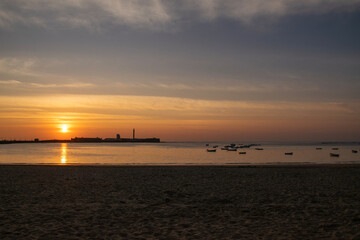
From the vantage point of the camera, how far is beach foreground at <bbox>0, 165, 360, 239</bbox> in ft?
31.4

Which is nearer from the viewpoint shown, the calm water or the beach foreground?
the beach foreground

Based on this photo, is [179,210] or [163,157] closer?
[179,210]

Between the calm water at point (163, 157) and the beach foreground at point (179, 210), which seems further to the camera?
the calm water at point (163, 157)

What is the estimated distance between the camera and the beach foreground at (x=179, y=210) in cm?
957

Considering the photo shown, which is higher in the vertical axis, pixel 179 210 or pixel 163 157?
pixel 179 210

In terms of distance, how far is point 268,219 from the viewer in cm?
1117

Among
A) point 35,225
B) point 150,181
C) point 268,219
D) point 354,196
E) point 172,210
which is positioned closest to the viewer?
point 35,225

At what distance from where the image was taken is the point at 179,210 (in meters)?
12.6

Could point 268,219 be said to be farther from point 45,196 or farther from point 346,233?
point 45,196

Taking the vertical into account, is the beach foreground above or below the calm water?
above

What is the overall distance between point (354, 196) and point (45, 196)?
46.5ft

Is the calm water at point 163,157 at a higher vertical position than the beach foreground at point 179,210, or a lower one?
lower

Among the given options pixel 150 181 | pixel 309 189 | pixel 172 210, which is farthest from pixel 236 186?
pixel 172 210

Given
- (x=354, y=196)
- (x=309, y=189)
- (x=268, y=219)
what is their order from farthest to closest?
(x=309, y=189)
(x=354, y=196)
(x=268, y=219)
